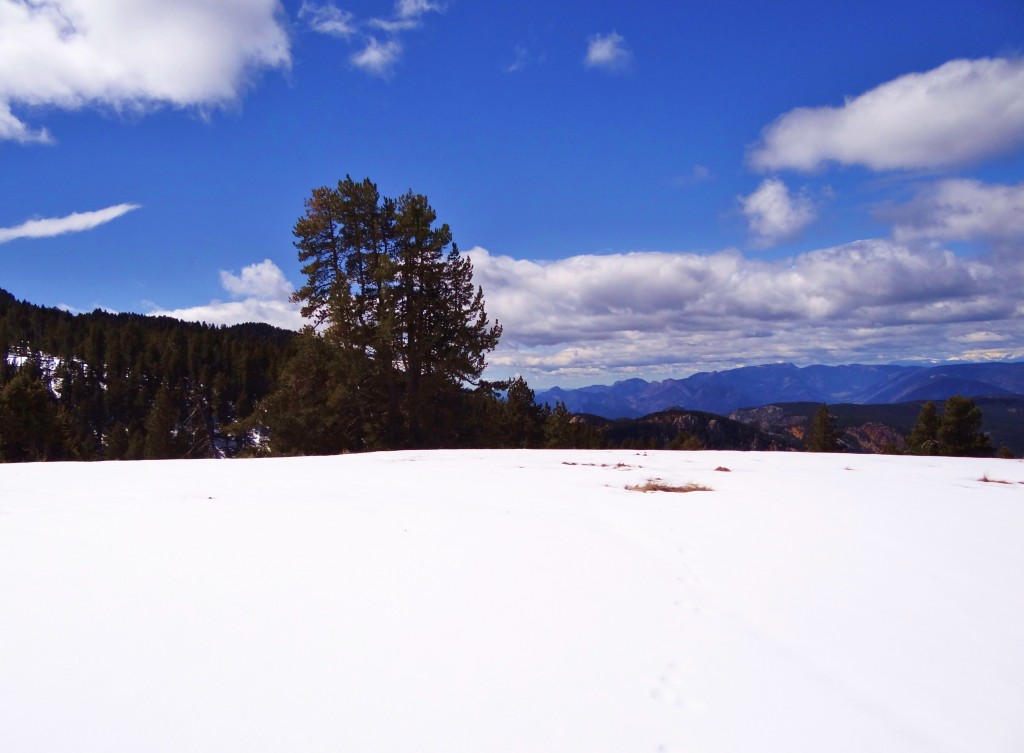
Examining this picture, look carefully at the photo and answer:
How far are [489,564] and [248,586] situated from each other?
1.58 m

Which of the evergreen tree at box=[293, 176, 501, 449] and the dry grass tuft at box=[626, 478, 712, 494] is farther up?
the evergreen tree at box=[293, 176, 501, 449]

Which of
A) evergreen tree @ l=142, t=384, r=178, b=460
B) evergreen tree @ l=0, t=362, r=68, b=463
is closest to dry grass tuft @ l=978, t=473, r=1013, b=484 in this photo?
evergreen tree @ l=0, t=362, r=68, b=463

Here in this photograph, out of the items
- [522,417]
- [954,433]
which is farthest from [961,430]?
[522,417]

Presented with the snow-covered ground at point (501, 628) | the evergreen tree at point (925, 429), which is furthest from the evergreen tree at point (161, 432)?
the evergreen tree at point (925, 429)

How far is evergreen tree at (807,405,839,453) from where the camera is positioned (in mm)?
43781

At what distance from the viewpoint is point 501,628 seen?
115 inches

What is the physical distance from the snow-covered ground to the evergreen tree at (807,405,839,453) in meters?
42.9

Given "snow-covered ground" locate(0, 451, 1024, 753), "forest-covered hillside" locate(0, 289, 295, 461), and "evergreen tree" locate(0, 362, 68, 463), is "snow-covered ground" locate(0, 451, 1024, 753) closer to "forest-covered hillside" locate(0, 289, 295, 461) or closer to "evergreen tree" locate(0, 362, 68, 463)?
"evergreen tree" locate(0, 362, 68, 463)

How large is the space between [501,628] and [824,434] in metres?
48.4

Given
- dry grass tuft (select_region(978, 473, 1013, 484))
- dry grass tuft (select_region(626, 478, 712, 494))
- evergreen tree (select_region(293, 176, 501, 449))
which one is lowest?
dry grass tuft (select_region(978, 473, 1013, 484))

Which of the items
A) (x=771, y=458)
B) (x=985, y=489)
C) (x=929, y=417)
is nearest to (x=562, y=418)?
(x=929, y=417)

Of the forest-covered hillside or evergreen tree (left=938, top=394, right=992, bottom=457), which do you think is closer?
evergreen tree (left=938, top=394, right=992, bottom=457)

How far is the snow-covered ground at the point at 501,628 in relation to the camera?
6.83ft

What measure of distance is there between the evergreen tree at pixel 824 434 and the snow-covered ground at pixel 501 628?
4294 cm
